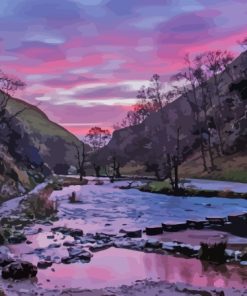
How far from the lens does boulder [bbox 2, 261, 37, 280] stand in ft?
60.6

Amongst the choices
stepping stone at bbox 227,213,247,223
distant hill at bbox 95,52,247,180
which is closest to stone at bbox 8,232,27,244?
stepping stone at bbox 227,213,247,223

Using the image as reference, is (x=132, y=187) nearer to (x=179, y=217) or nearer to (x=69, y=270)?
(x=179, y=217)

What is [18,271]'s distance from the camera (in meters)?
18.6

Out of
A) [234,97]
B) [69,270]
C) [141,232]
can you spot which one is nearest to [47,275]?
[69,270]

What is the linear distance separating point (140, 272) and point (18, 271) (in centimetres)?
438

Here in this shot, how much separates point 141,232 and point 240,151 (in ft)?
185

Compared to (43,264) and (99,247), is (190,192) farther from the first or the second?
(43,264)

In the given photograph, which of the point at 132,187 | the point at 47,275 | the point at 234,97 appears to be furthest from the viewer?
Answer: the point at 234,97

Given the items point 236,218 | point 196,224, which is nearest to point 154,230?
point 196,224

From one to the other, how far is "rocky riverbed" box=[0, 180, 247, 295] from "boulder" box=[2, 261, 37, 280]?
363mm

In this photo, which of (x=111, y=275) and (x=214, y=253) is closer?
(x=111, y=275)

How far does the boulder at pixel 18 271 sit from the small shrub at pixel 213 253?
6971 millimetres

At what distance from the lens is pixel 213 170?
79312 millimetres

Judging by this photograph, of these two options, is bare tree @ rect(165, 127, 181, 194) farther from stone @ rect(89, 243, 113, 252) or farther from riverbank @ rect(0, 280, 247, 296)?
riverbank @ rect(0, 280, 247, 296)
